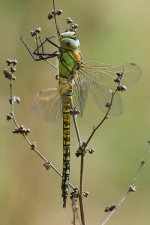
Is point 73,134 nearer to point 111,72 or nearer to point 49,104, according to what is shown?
point 111,72

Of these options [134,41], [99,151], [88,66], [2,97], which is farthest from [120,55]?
[88,66]

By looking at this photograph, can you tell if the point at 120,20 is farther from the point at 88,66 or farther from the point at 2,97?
the point at 88,66

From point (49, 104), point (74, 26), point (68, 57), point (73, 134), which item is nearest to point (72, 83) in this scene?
point (68, 57)

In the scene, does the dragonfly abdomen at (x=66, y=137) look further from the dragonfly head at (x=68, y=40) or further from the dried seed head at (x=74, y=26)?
the dried seed head at (x=74, y=26)

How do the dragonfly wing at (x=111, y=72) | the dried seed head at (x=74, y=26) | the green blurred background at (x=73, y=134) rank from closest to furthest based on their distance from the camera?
1. the dried seed head at (x=74, y=26)
2. the dragonfly wing at (x=111, y=72)
3. the green blurred background at (x=73, y=134)

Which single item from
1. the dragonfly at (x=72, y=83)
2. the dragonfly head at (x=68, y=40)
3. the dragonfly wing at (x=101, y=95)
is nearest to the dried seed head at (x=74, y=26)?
the dragonfly at (x=72, y=83)

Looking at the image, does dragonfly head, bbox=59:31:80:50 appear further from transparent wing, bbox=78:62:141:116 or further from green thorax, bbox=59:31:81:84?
transparent wing, bbox=78:62:141:116

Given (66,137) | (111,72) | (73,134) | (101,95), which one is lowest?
(66,137)

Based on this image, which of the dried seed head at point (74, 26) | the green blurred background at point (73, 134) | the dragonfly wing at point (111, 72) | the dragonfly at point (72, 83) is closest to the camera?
the dried seed head at point (74, 26)
